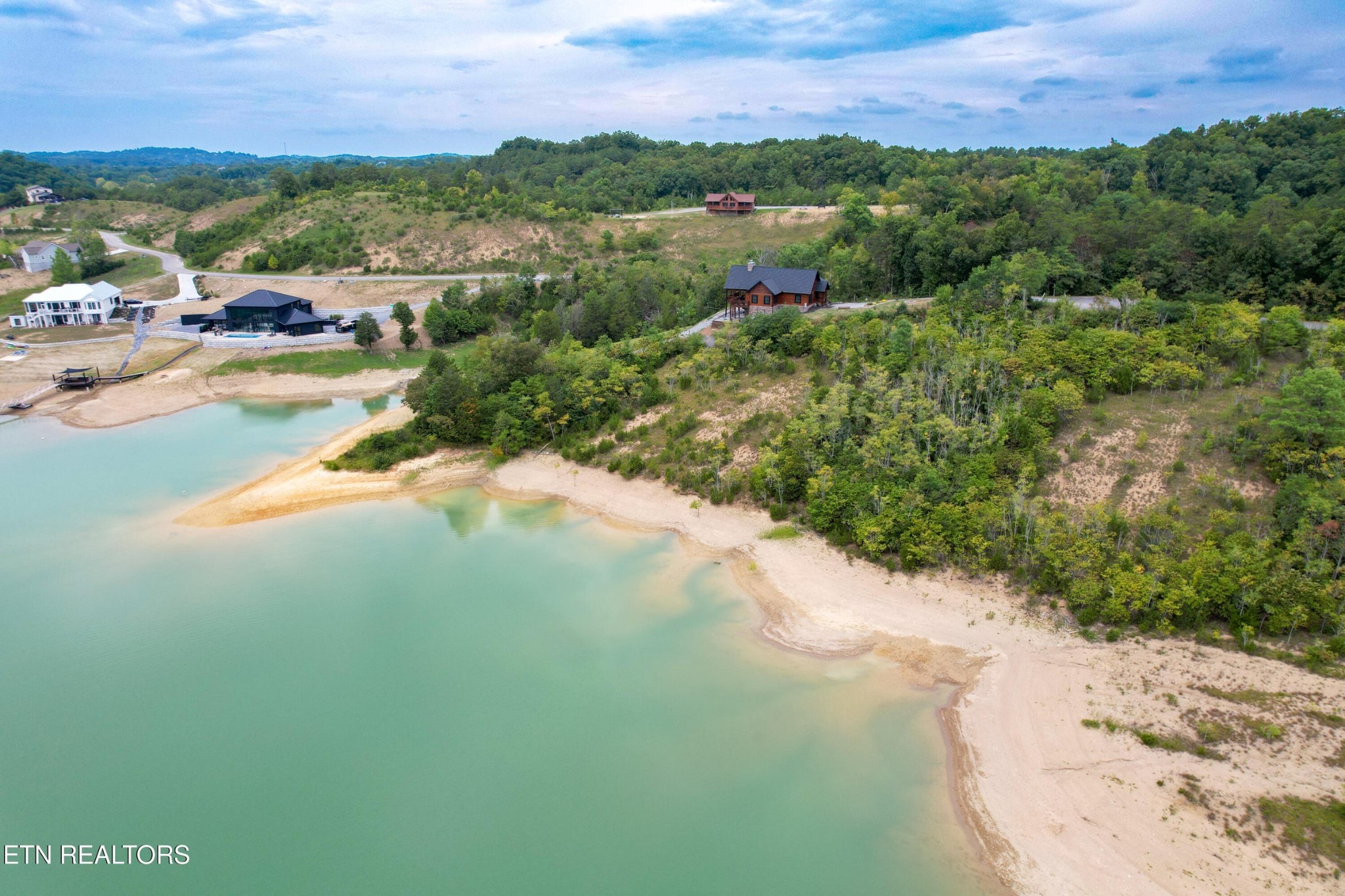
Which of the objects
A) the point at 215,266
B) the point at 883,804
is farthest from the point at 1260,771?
the point at 215,266

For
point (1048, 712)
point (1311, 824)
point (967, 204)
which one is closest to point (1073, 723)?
point (1048, 712)

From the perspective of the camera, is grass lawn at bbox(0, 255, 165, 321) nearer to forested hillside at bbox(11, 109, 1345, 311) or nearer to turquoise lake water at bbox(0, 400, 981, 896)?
forested hillside at bbox(11, 109, 1345, 311)

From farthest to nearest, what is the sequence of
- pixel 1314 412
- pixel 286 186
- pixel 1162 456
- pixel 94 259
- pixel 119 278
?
pixel 286 186 → pixel 94 259 → pixel 119 278 → pixel 1162 456 → pixel 1314 412

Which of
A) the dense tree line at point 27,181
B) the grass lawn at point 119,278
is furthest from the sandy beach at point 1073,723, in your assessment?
the dense tree line at point 27,181

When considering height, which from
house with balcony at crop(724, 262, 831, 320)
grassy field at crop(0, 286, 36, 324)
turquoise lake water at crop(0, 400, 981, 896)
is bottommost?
turquoise lake water at crop(0, 400, 981, 896)

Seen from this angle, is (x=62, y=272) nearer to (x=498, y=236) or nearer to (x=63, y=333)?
(x=63, y=333)

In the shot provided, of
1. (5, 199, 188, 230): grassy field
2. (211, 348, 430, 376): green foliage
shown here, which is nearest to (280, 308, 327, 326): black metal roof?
(211, 348, 430, 376): green foliage

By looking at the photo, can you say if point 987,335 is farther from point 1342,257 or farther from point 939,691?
point 939,691
